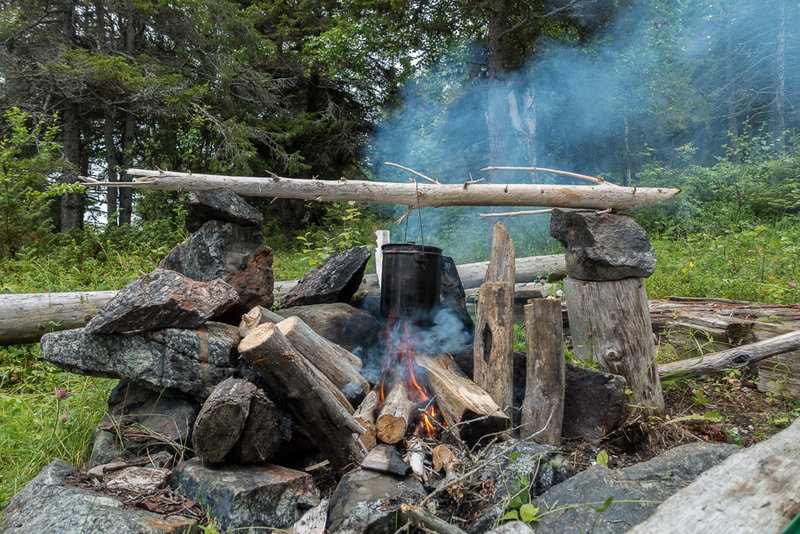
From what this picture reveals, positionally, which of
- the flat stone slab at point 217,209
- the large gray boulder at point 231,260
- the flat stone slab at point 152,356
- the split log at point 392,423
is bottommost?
the split log at point 392,423


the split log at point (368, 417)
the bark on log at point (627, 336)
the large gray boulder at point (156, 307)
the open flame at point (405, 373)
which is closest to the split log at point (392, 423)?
the split log at point (368, 417)

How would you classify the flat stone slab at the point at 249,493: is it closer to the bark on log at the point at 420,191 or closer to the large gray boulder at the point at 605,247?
the bark on log at the point at 420,191

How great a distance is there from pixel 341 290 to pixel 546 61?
8471mm

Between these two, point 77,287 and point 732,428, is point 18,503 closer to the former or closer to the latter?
point 732,428

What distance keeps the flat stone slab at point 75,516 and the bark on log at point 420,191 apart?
7.38ft

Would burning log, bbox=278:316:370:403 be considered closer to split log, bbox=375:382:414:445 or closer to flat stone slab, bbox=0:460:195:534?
split log, bbox=375:382:414:445

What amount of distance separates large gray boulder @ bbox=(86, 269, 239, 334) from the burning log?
51 centimetres

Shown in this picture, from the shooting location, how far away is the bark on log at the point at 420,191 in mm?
3688

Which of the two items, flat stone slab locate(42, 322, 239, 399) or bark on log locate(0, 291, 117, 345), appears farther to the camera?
bark on log locate(0, 291, 117, 345)

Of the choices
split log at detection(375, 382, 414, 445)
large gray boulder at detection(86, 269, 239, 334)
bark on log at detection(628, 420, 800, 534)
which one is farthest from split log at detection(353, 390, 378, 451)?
bark on log at detection(628, 420, 800, 534)

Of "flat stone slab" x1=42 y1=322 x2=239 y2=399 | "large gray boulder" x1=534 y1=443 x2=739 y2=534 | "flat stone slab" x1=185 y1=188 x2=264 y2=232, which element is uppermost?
"flat stone slab" x1=185 y1=188 x2=264 y2=232

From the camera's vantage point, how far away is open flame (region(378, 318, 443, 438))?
2.83 meters

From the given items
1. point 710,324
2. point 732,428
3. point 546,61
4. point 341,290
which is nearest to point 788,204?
point 546,61

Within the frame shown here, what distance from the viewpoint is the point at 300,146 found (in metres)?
13.6
